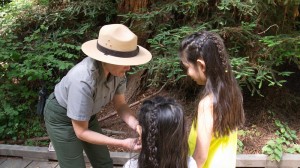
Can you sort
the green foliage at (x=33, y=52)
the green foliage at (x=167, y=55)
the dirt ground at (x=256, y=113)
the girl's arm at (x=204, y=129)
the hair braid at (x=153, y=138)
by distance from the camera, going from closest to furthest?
the hair braid at (x=153, y=138) < the girl's arm at (x=204, y=129) < the green foliage at (x=167, y=55) < the dirt ground at (x=256, y=113) < the green foliage at (x=33, y=52)

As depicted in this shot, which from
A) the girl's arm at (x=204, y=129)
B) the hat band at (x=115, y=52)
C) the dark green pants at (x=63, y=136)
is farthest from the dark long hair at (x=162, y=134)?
the dark green pants at (x=63, y=136)

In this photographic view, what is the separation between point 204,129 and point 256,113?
8.91 feet

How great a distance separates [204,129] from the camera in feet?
5.08

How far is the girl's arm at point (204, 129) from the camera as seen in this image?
155 cm

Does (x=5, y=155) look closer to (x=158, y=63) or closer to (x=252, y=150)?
(x=158, y=63)

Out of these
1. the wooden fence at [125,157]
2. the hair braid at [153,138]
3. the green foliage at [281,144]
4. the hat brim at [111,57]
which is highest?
the hat brim at [111,57]

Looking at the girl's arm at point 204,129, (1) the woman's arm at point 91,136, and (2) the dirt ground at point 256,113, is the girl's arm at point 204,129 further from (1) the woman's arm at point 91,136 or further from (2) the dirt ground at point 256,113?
(2) the dirt ground at point 256,113

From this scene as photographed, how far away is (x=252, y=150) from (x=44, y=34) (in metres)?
3.39

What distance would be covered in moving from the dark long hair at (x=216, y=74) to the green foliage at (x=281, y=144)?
1.80 meters

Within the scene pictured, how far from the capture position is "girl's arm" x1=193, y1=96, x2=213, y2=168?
155 centimetres

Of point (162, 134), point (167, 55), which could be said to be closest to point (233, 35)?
point (167, 55)

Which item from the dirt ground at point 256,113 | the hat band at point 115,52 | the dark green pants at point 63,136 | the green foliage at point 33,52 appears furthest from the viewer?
the green foliage at point 33,52

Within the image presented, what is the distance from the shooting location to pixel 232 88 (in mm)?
1654

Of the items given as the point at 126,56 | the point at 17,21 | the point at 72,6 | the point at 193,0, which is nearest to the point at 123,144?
the point at 126,56
